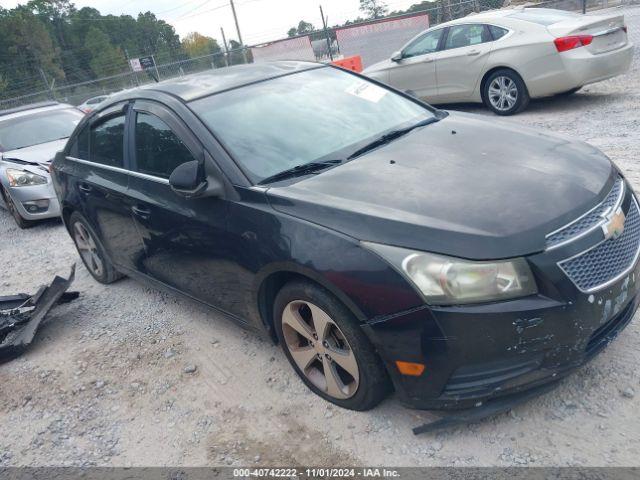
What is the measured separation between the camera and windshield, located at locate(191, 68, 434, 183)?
3139 mm

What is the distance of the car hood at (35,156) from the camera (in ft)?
23.9

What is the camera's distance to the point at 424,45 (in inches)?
361

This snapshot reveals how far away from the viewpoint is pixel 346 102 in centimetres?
369

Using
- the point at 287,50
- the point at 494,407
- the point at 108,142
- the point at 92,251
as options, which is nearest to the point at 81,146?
the point at 108,142

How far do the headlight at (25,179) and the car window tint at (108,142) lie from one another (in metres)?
3.27

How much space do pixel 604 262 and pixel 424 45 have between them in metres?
7.60

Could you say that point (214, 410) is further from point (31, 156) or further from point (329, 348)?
point (31, 156)

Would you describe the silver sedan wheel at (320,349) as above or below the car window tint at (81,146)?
below

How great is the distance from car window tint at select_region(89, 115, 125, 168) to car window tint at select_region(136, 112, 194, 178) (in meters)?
0.30

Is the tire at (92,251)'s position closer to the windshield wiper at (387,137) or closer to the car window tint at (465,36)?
the windshield wiper at (387,137)

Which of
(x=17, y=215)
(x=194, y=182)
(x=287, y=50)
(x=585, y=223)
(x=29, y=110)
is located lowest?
(x=17, y=215)

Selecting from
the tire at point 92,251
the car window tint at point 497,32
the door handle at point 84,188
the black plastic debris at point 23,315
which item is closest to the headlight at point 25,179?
the tire at point 92,251

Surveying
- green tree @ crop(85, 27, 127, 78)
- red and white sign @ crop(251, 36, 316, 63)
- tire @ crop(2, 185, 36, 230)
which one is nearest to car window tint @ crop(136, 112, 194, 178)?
tire @ crop(2, 185, 36, 230)

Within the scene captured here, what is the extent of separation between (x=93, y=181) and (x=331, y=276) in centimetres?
265
